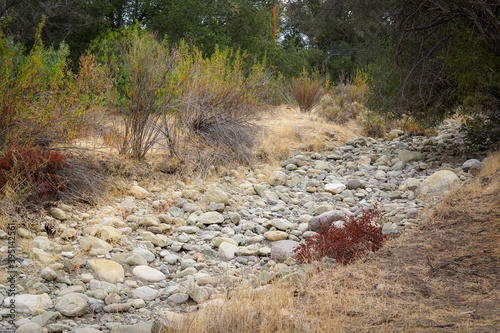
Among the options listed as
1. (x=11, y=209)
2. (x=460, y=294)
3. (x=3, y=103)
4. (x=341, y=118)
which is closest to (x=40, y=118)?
(x=3, y=103)

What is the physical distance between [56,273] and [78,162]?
1.88m

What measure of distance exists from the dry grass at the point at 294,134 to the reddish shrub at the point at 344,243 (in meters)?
3.54

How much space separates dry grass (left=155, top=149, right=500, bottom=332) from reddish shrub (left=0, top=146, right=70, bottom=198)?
2.37 meters

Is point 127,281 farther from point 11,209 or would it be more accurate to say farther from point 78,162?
point 78,162

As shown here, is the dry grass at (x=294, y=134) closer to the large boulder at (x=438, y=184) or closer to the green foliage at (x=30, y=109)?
the large boulder at (x=438, y=184)

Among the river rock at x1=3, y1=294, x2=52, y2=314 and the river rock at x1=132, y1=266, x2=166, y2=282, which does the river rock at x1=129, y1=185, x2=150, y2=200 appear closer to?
the river rock at x1=132, y1=266, x2=166, y2=282

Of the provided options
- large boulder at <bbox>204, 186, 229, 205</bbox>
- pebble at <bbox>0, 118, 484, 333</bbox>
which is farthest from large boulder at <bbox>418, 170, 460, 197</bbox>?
large boulder at <bbox>204, 186, 229, 205</bbox>

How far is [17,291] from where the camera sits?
2807mm

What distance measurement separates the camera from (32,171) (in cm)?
407

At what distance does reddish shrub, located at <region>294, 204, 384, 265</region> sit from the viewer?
3664 millimetres

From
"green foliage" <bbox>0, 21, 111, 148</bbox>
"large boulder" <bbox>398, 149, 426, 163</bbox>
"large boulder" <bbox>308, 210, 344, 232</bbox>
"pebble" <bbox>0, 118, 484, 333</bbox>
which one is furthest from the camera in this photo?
"large boulder" <bbox>398, 149, 426, 163</bbox>

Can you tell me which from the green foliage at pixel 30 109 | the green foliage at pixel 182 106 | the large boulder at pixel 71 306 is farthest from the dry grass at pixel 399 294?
the green foliage at pixel 182 106

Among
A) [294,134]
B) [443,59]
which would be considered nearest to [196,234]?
[443,59]

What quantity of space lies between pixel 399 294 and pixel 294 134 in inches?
245
